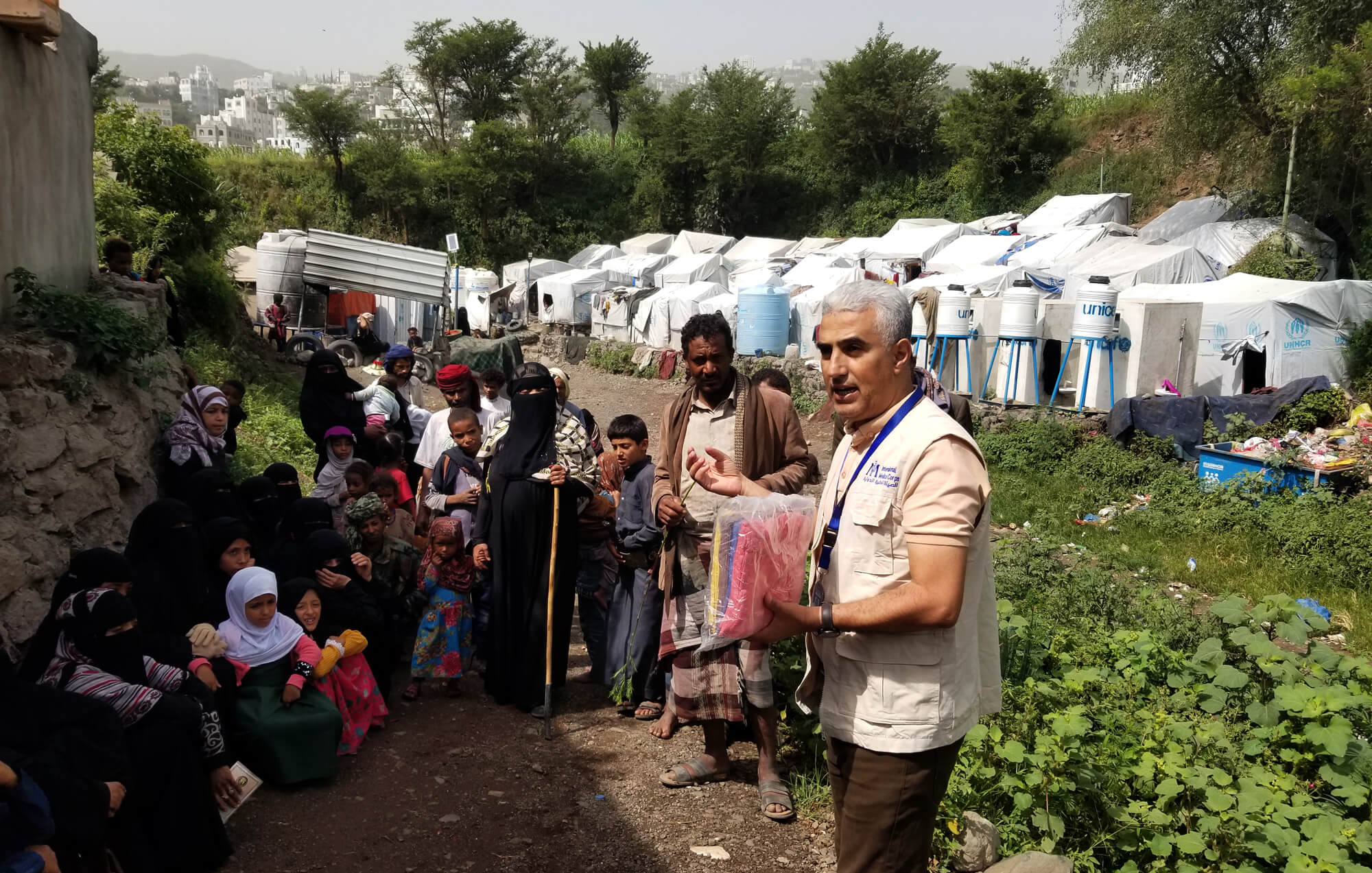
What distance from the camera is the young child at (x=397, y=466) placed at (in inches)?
218

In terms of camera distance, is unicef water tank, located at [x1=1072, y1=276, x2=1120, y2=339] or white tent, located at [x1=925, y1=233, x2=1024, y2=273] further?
white tent, located at [x1=925, y1=233, x2=1024, y2=273]

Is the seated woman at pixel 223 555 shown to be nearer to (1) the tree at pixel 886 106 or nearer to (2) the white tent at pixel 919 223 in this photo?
(2) the white tent at pixel 919 223

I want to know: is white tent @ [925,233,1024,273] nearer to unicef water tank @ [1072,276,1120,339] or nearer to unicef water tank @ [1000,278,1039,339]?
unicef water tank @ [1000,278,1039,339]

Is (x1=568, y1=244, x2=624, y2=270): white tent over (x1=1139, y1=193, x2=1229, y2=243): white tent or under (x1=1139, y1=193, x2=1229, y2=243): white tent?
under

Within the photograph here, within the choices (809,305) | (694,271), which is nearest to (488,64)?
(694,271)

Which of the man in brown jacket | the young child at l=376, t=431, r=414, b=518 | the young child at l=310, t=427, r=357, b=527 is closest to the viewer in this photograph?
the man in brown jacket

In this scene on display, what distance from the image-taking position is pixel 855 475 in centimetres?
214

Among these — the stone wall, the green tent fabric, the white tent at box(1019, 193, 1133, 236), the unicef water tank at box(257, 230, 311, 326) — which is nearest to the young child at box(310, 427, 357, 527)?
the stone wall

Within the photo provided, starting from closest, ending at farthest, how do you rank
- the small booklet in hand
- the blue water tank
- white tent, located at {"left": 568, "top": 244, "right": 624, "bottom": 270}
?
the small booklet in hand
the blue water tank
white tent, located at {"left": 568, "top": 244, "right": 624, "bottom": 270}

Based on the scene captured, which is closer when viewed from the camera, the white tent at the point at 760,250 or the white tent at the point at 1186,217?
the white tent at the point at 1186,217

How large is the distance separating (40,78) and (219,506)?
252cm

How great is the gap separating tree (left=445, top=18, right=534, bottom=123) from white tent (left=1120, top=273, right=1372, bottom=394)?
39874mm

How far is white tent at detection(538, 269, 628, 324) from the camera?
28.6 m

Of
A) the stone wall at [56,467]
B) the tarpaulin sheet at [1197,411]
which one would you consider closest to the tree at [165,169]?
the stone wall at [56,467]
